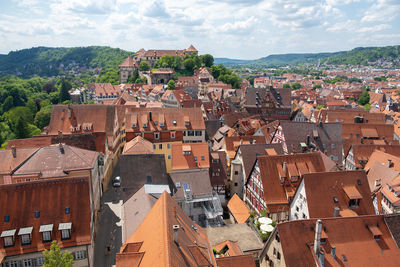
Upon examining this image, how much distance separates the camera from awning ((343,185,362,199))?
119 ft

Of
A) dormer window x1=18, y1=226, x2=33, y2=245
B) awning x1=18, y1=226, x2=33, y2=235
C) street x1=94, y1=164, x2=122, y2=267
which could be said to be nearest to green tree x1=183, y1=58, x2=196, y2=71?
street x1=94, y1=164, x2=122, y2=267

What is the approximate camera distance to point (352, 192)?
3688 cm

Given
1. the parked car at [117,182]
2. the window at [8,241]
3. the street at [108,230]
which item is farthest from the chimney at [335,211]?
the parked car at [117,182]

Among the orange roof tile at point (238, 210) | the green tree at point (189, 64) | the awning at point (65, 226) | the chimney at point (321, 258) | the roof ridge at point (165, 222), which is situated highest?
the green tree at point (189, 64)

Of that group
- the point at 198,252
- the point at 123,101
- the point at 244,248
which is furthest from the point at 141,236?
the point at 123,101

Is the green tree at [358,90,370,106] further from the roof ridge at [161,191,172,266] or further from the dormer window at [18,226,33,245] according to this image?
the dormer window at [18,226,33,245]

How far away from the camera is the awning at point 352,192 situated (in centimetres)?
3641

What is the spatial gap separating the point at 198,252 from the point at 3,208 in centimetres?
1946

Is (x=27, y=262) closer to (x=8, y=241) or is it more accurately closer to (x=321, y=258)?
(x=8, y=241)

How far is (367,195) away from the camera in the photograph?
37781 mm

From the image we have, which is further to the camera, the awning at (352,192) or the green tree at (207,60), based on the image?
the green tree at (207,60)

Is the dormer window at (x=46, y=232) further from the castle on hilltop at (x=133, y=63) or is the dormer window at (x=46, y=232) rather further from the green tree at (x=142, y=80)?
the castle on hilltop at (x=133, y=63)

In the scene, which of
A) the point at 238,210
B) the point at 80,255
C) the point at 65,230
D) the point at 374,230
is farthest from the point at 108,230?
the point at 374,230

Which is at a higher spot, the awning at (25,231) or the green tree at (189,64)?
the green tree at (189,64)
